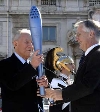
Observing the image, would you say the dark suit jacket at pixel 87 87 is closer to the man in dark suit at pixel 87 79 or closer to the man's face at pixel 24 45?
the man in dark suit at pixel 87 79

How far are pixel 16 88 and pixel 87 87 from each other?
0.63 metres

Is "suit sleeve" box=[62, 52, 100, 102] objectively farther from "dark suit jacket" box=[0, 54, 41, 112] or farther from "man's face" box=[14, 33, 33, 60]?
"man's face" box=[14, 33, 33, 60]

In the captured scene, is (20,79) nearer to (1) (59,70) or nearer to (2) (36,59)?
(2) (36,59)

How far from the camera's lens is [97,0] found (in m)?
18.6

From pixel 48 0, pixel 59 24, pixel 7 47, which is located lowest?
pixel 7 47

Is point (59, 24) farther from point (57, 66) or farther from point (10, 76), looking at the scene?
point (10, 76)

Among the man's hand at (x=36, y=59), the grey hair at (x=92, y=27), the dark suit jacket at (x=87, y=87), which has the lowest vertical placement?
the dark suit jacket at (x=87, y=87)

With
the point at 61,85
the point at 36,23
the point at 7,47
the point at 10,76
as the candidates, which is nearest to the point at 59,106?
the point at 61,85

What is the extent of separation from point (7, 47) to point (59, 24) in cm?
288

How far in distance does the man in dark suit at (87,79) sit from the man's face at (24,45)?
51cm

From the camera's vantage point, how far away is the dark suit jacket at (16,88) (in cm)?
300

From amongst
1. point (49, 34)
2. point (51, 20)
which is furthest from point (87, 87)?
point (51, 20)

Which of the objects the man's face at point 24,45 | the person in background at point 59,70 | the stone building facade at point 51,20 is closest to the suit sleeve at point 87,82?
the man's face at point 24,45

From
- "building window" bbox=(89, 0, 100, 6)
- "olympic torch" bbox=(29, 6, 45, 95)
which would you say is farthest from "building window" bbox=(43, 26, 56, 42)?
"olympic torch" bbox=(29, 6, 45, 95)
